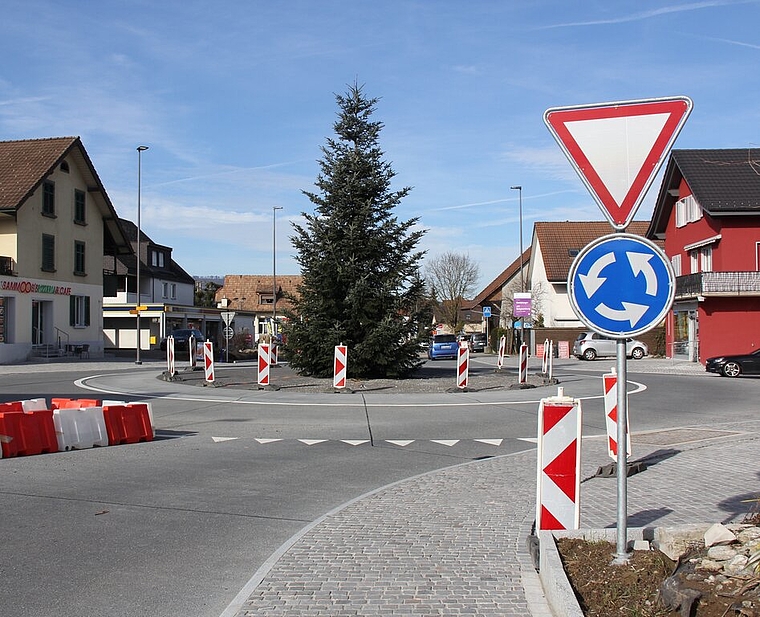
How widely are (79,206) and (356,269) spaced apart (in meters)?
27.7

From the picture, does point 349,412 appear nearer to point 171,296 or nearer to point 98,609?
point 98,609

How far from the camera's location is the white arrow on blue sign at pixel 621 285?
4.75 metres

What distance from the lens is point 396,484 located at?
927cm

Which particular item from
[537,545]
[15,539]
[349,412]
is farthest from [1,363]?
[537,545]

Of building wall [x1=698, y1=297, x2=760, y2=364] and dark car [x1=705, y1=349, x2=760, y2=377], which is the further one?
building wall [x1=698, y1=297, x2=760, y2=364]

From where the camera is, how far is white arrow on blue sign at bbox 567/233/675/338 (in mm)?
4746

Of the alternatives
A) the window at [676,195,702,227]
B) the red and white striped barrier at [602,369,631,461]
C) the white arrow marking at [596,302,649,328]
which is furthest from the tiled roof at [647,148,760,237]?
the white arrow marking at [596,302,649,328]

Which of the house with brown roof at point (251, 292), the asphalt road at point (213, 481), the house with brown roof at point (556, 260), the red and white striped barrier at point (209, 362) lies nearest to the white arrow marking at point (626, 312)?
the asphalt road at point (213, 481)

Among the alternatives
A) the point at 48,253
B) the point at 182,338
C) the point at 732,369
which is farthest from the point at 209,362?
the point at 182,338

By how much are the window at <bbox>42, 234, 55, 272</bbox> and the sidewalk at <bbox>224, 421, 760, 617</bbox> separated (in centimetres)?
3784

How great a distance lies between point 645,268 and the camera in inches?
189

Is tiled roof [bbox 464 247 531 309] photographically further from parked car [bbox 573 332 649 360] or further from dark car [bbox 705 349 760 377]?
dark car [bbox 705 349 760 377]

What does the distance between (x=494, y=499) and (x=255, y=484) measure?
281 centimetres

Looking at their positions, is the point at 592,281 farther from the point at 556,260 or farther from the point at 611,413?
the point at 556,260
